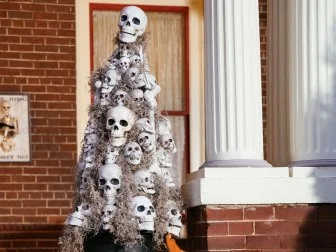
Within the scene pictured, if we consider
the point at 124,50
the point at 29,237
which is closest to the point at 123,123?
the point at 124,50

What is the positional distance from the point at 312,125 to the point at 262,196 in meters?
A: 0.75

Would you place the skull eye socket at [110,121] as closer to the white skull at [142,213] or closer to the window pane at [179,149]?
the white skull at [142,213]

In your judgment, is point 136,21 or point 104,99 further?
point 136,21

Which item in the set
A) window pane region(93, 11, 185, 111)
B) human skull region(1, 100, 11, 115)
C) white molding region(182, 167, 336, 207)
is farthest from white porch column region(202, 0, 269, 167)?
human skull region(1, 100, 11, 115)

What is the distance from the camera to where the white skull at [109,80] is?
8000 mm

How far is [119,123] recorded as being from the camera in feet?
25.7

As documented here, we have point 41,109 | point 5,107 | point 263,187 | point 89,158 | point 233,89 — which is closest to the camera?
point 89,158

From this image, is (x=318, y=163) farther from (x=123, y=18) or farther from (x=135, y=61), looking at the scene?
(x=123, y=18)

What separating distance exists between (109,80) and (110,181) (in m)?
0.79

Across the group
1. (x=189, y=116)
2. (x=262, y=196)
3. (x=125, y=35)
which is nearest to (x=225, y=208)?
(x=262, y=196)

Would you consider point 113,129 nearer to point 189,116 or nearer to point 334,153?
point 334,153

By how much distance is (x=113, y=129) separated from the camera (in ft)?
25.7

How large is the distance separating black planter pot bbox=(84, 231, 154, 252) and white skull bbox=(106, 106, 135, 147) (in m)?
0.69

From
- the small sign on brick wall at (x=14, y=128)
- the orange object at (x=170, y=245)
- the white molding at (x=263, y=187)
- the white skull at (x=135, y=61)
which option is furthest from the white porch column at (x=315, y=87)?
the small sign on brick wall at (x=14, y=128)
